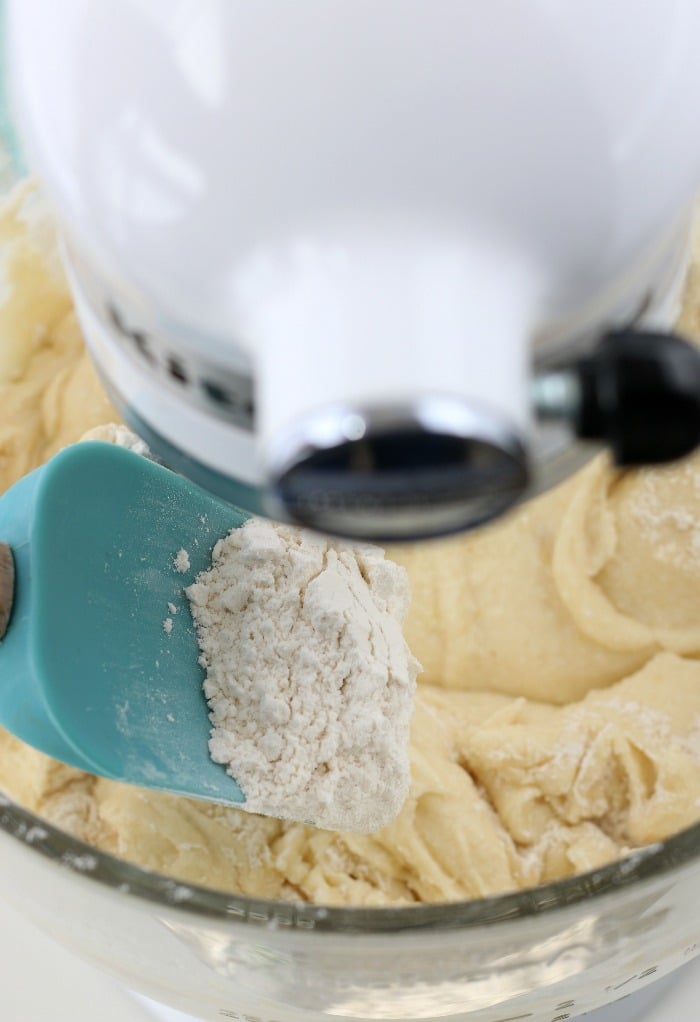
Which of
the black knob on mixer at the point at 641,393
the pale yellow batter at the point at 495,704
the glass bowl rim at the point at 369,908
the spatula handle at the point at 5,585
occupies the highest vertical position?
the black knob on mixer at the point at 641,393

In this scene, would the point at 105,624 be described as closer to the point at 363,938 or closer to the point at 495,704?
the point at 363,938

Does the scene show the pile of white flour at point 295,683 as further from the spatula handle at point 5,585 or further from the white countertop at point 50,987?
the white countertop at point 50,987

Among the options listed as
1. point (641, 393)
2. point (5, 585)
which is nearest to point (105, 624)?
point (5, 585)

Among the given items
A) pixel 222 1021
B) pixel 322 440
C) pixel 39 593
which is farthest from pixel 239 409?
pixel 222 1021

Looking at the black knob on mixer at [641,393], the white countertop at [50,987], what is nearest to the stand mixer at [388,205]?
the black knob on mixer at [641,393]

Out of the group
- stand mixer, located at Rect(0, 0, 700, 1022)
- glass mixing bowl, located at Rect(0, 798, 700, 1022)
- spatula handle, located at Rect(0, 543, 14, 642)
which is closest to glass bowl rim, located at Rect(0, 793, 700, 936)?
glass mixing bowl, located at Rect(0, 798, 700, 1022)

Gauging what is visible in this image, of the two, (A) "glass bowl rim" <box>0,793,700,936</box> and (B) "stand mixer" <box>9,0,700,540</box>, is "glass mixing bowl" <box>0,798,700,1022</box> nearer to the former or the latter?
(A) "glass bowl rim" <box>0,793,700,936</box>

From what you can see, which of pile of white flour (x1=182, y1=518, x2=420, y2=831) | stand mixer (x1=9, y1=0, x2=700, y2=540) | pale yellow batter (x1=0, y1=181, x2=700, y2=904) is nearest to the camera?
stand mixer (x1=9, y1=0, x2=700, y2=540)

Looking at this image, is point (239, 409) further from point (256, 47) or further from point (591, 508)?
point (591, 508)
